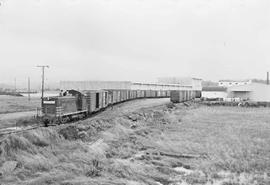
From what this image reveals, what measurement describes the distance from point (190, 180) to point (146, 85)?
7907 centimetres

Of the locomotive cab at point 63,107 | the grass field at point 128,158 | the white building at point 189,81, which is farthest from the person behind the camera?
the white building at point 189,81

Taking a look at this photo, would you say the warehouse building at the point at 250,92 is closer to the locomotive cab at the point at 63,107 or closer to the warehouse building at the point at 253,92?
the warehouse building at the point at 253,92

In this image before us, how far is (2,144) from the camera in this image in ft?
47.1

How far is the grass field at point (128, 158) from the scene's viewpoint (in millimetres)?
12570

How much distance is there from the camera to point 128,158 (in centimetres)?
1681

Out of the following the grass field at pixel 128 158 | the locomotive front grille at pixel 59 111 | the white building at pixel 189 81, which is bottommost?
the grass field at pixel 128 158

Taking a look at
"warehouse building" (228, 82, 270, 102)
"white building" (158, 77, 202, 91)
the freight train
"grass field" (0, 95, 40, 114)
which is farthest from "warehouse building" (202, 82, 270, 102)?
the freight train

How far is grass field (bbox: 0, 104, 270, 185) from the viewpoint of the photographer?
12.6 metres

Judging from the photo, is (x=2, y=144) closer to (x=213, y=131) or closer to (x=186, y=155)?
(x=186, y=155)

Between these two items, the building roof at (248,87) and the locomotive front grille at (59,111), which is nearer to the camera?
the locomotive front grille at (59,111)

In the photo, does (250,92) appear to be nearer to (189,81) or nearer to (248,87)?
(248,87)

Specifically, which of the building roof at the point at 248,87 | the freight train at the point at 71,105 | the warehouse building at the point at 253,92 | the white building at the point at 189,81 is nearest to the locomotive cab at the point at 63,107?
the freight train at the point at 71,105

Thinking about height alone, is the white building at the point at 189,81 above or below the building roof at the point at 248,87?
above

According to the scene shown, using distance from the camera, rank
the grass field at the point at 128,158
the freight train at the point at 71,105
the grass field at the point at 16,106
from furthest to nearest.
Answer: the grass field at the point at 16,106 < the freight train at the point at 71,105 < the grass field at the point at 128,158
